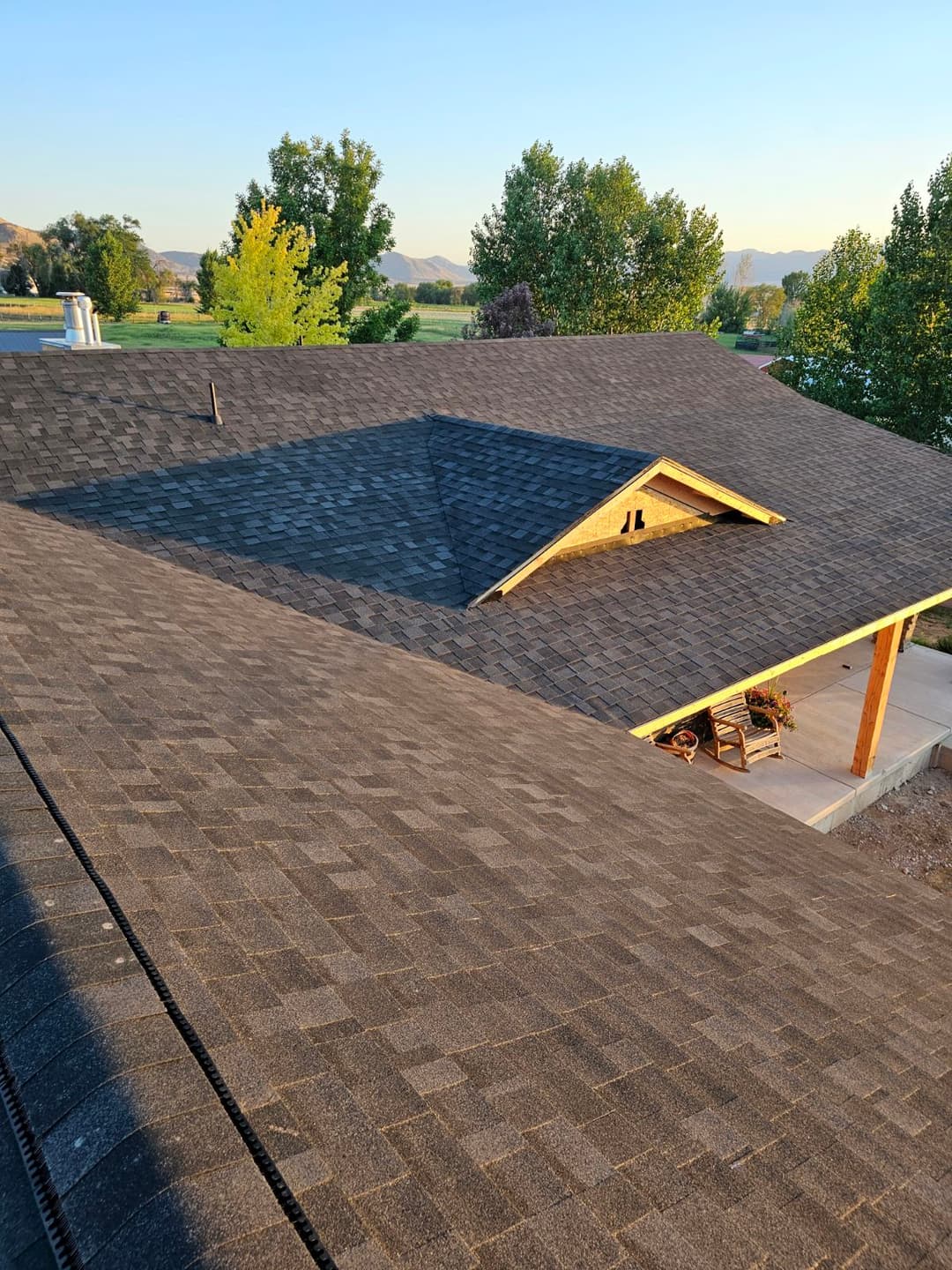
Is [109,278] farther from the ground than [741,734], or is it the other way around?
[109,278]

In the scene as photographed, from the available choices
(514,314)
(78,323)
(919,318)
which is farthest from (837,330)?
(78,323)

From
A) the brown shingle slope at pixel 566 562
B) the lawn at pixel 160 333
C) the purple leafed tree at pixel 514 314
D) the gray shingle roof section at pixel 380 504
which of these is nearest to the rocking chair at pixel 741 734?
the brown shingle slope at pixel 566 562

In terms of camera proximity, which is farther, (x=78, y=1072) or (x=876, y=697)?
(x=876, y=697)

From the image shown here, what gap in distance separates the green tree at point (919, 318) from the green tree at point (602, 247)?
18.8 meters

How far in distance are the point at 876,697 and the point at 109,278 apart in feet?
259

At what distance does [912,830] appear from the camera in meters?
12.2

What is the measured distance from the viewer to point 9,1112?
1.95m

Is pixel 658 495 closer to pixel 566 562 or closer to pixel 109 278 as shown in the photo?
pixel 566 562

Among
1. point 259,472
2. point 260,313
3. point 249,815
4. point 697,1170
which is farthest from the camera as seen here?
point 260,313

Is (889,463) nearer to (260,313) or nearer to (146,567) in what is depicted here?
(146,567)

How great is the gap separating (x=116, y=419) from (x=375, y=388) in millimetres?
4934

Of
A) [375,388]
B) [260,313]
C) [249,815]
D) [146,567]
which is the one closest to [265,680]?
[249,815]

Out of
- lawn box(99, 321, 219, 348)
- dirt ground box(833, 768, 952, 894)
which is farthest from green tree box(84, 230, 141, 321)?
dirt ground box(833, 768, 952, 894)

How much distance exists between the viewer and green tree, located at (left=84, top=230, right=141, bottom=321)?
71.0 m
